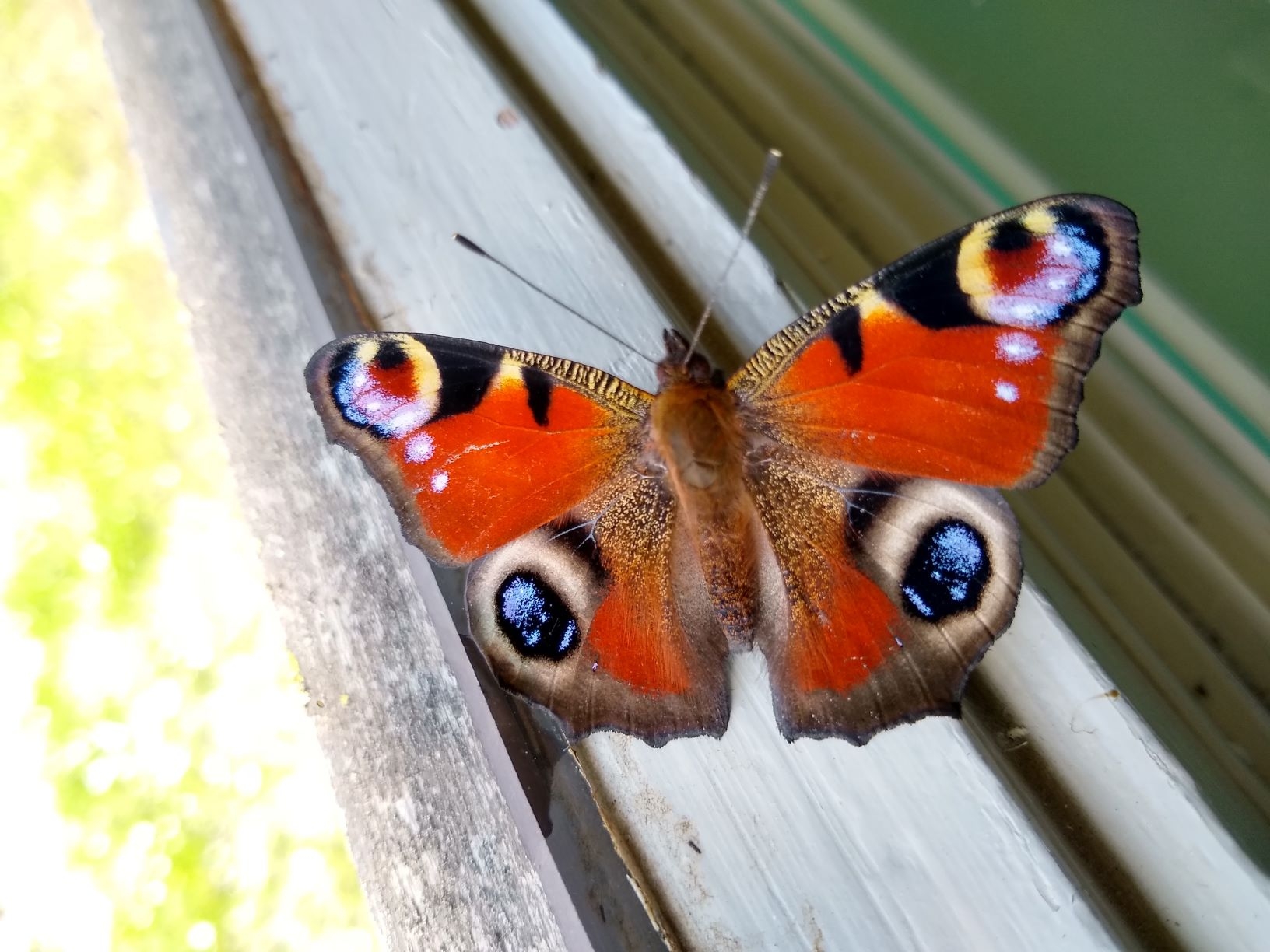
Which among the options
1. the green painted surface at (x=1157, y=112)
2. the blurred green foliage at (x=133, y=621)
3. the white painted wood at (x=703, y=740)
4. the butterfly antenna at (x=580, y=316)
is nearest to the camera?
the white painted wood at (x=703, y=740)

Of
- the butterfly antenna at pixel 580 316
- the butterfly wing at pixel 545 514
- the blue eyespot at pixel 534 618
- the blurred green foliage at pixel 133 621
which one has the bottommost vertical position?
the blurred green foliage at pixel 133 621

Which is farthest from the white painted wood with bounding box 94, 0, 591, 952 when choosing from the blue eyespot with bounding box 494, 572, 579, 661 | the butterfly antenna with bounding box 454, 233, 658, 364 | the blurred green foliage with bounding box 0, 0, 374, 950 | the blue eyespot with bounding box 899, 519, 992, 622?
the blurred green foliage with bounding box 0, 0, 374, 950


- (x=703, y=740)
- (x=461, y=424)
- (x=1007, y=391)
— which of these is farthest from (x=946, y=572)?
(x=461, y=424)

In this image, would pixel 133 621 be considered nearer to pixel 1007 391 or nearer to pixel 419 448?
pixel 419 448

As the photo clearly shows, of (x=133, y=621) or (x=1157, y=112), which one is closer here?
(x=1157, y=112)

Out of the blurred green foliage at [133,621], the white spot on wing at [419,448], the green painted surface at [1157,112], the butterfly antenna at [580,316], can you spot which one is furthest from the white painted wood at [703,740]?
the blurred green foliage at [133,621]

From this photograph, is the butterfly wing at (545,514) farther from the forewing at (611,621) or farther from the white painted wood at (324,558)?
the white painted wood at (324,558)
